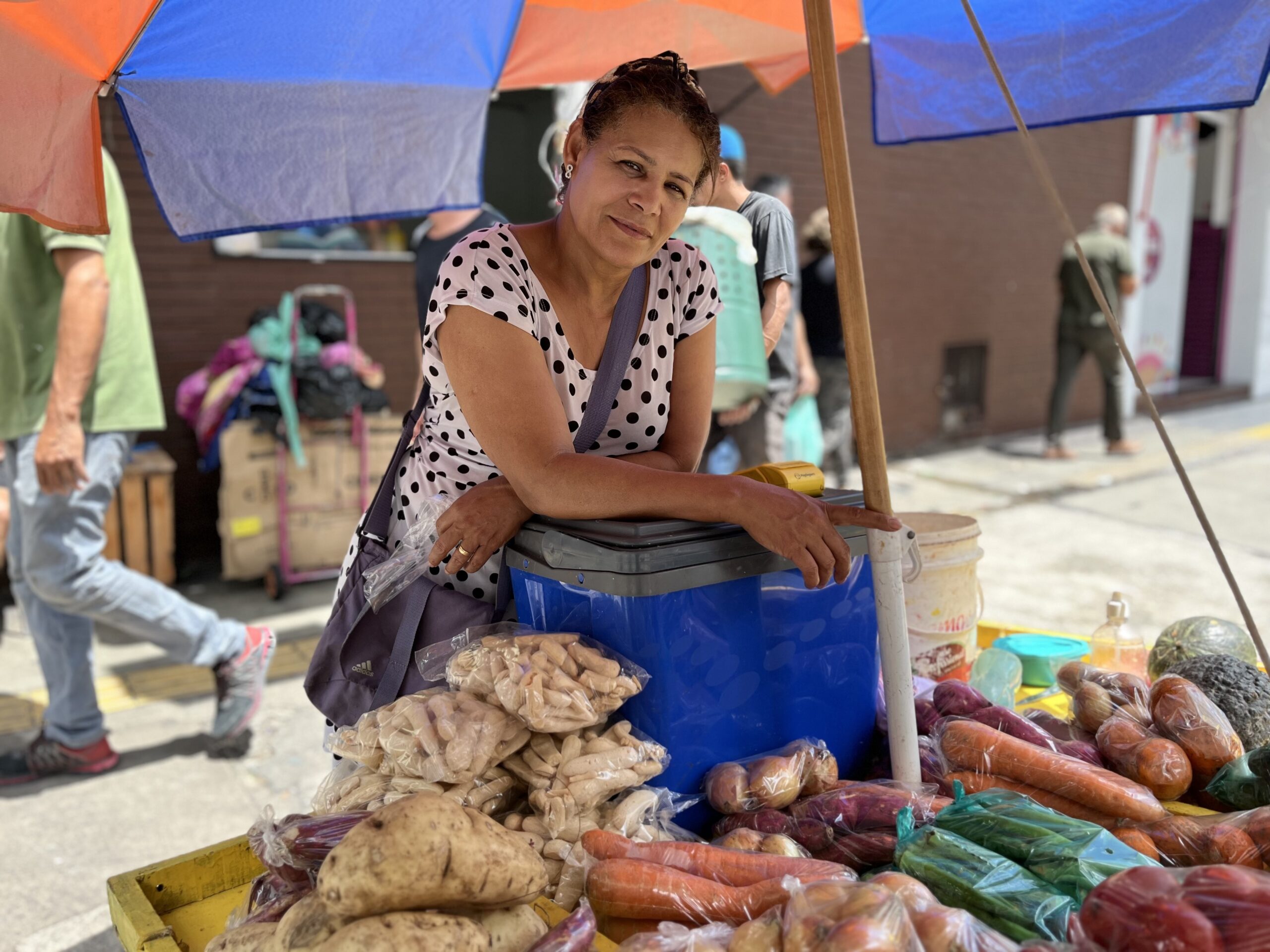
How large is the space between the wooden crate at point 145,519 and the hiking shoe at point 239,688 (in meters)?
1.91

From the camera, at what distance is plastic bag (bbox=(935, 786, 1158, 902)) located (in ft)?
4.36

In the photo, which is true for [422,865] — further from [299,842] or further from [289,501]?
[289,501]

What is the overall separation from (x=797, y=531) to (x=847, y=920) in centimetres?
56

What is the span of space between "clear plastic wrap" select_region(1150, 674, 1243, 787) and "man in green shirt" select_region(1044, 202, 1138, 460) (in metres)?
8.51

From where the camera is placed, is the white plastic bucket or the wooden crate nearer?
the white plastic bucket

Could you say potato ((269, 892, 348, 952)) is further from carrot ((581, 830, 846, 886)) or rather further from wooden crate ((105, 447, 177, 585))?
wooden crate ((105, 447, 177, 585))

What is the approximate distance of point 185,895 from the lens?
1652mm

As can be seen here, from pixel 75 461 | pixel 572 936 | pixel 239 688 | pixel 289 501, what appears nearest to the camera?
pixel 572 936

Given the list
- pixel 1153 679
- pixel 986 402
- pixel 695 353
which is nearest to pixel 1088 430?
pixel 986 402

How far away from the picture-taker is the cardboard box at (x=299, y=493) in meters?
5.54

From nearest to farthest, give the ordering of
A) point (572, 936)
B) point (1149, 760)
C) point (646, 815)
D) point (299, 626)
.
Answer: point (572, 936), point (646, 815), point (1149, 760), point (299, 626)

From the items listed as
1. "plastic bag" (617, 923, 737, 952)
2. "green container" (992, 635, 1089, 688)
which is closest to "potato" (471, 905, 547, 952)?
"plastic bag" (617, 923, 737, 952)

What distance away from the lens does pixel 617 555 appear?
1453 mm

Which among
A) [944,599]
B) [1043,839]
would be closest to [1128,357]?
[944,599]
